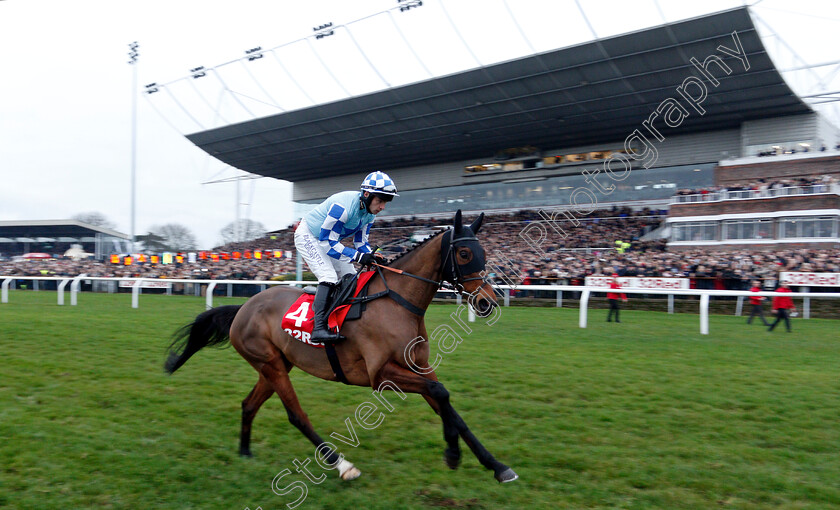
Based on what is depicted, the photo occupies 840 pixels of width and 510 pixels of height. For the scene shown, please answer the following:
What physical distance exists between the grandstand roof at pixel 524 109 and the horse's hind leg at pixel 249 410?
69.2 ft

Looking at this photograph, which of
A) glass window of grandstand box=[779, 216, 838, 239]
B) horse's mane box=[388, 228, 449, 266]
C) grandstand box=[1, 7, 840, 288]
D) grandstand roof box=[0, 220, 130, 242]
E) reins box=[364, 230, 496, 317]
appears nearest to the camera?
reins box=[364, 230, 496, 317]

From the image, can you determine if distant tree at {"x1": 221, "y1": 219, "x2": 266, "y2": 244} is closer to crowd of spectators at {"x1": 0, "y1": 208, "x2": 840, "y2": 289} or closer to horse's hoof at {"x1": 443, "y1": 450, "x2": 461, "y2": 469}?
crowd of spectators at {"x1": 0, "y1": 208, "x2": 840, "y2": 289}

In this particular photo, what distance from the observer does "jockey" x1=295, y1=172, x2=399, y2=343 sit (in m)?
3.84

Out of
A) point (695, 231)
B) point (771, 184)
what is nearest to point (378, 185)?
point (695, 231)

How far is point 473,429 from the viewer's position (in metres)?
4.51

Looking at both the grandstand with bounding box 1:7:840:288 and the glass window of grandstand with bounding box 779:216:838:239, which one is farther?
the grandstand with bounding box 1:7:840:288

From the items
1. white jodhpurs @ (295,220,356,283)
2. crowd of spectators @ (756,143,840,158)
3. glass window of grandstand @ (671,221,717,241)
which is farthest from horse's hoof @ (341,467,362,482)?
crowd of spectators @ (756,143,840,158)

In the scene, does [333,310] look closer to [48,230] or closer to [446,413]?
[446,413]

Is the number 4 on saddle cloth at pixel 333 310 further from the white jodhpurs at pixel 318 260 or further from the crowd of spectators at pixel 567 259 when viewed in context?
the crowd of spectators at pixel 567 259

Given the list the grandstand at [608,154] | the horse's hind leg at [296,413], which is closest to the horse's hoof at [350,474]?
the horse's hind leg at [296,413]

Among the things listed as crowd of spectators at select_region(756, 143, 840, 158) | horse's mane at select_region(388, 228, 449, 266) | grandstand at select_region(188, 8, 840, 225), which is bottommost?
horse's mane at select_region(388, 228, 449, 266)

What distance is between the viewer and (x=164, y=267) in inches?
1101

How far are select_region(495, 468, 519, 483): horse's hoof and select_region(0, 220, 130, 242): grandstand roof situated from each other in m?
46.9

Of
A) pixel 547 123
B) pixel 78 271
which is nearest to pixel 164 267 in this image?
pixel 78 271
